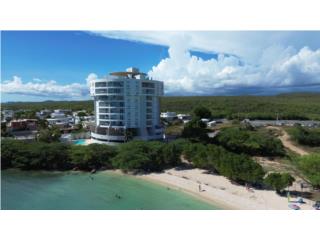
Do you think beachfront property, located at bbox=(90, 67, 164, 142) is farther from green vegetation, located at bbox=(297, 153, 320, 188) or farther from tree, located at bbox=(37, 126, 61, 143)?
green vegetation, located at bbox=(297, 153, 320, 188)

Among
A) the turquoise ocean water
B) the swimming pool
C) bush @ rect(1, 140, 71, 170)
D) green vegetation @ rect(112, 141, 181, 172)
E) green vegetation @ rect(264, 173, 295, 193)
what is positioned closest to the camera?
the turquoise ocean water

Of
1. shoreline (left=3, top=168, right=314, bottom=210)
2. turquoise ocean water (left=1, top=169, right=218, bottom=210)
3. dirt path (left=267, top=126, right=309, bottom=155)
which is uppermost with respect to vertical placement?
dirt path (left=267, top=126, right=309, bottom=155)

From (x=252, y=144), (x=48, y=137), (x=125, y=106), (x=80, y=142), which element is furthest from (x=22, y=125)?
(x=252, y=144)

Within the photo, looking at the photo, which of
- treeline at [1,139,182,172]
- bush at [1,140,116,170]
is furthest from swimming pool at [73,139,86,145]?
bush at [1,140,116,170]

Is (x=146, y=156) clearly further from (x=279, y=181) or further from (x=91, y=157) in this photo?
(x=279, y=181)

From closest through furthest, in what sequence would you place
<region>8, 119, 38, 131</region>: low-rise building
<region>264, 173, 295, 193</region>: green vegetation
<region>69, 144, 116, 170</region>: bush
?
1. <region>264, 173, 295, 193</region>: green vegetation
2. <region>69, 144, 116, 170</region>: bush
3. <region>8, 119, 38, 131</region>: low-rise building

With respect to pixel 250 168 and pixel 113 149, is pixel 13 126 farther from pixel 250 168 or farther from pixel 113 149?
pixel 250 168
